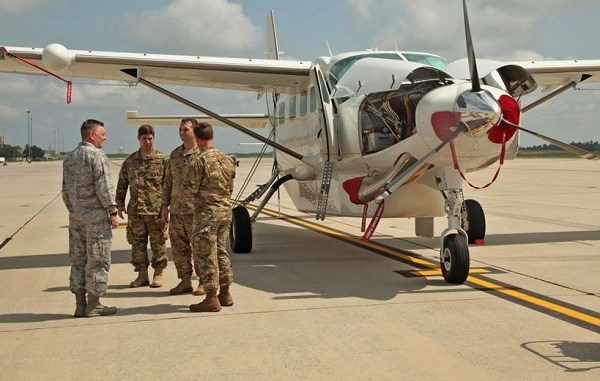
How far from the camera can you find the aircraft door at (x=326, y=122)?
26.7 feet

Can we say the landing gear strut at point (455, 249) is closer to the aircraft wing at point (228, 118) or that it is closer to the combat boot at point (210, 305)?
the combat boot at point (210, 305)

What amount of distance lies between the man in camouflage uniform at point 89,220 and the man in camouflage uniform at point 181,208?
939 mm

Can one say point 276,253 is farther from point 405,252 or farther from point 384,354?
point 384,354

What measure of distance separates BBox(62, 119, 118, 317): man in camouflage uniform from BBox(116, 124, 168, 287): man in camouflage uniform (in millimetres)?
1180

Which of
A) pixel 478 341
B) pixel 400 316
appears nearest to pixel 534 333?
pixel 478 341

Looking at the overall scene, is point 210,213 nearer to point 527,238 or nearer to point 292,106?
point 292,106

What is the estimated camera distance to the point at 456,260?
21.3 ft

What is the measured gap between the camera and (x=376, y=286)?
21.6ft

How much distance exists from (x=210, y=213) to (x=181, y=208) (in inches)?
31.0

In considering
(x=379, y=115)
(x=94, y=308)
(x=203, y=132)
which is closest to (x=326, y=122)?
(x=379, y=115)

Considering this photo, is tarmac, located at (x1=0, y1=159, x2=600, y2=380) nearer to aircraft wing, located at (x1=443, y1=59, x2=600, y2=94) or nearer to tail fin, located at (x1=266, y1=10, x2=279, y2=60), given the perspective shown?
aircraft wing, located at (x1=443, y1=59, x2=600, y2=94)

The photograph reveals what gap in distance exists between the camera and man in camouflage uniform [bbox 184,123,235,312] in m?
5.55

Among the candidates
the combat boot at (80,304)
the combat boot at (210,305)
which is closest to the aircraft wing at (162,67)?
the combat boot at (80,304)

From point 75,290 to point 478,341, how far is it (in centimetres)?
338
